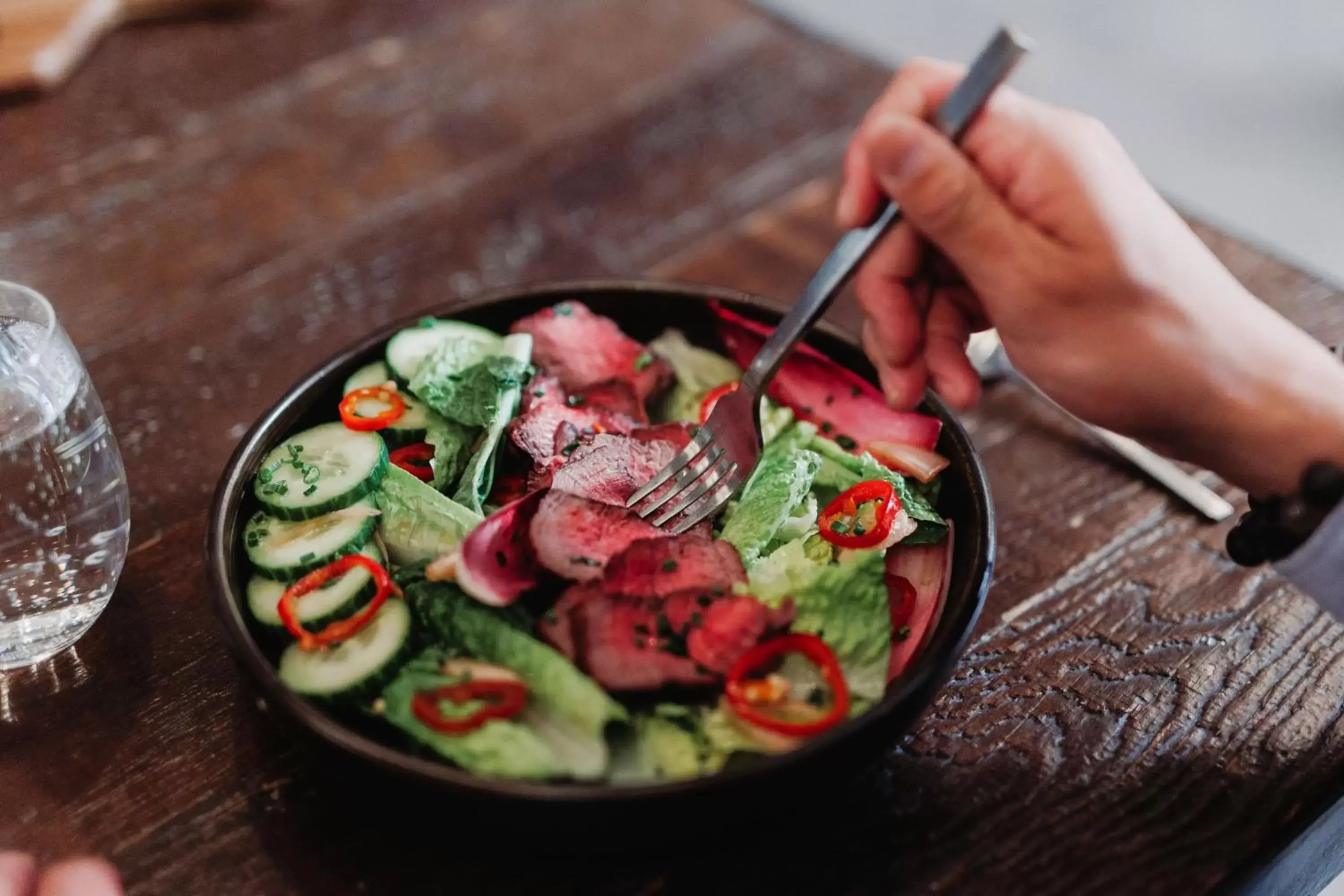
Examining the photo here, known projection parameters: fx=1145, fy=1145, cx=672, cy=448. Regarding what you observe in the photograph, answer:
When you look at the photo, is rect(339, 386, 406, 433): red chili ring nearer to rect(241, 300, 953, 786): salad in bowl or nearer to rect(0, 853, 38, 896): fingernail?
rect(241, 300, 953, 786): salad in bowl

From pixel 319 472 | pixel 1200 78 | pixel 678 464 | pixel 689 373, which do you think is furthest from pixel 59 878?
pixel 1200 78

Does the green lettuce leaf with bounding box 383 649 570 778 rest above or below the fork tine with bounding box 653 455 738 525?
below

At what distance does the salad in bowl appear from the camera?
1223 millimetres

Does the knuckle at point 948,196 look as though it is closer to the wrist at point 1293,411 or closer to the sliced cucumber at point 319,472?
the wrist at point 1293,411

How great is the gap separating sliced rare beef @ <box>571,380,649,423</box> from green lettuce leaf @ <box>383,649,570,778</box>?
566 mm

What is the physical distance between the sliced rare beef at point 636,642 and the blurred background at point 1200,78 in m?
2.13

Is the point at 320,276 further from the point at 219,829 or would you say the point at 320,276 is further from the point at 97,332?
the point at 219,829

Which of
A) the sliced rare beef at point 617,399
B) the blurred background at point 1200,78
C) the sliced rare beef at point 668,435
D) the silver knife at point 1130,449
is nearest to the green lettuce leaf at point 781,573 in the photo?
the sliced rare beef at point 668,435

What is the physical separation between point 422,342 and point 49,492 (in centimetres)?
52

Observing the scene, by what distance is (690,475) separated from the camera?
60.7 inches

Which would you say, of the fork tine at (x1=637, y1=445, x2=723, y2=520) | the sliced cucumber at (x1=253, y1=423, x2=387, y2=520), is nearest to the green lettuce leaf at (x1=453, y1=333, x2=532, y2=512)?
the sliced cucumber at (x1=253, y1=423, x2=387, y2=520)

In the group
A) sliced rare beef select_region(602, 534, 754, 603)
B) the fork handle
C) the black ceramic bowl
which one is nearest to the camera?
the black ceramic bowl

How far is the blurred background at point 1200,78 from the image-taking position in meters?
3.51

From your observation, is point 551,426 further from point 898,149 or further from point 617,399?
point 898,149
